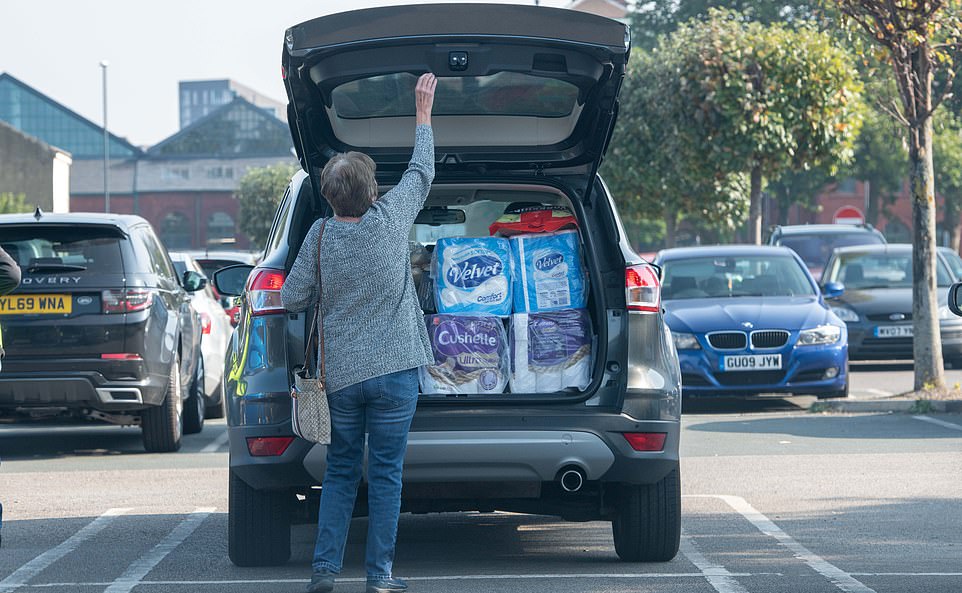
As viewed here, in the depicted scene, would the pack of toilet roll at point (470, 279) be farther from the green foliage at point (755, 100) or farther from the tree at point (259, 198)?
the tree at point (259, 198)

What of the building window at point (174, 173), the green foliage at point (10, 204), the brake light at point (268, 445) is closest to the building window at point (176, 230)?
the building window at point (174, 173)

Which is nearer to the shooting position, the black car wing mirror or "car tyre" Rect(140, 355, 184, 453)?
"car tyre" Rect(140, 355, 184, 453)

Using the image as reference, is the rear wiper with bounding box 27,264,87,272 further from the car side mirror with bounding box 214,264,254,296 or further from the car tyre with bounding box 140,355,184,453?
the car side mirror with bounding box 214,264,254,296

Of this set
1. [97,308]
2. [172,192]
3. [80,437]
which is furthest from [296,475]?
[172,192]

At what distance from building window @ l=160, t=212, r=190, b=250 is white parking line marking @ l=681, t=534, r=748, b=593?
326 ft

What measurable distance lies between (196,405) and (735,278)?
5.38m

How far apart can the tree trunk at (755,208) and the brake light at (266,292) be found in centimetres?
2076

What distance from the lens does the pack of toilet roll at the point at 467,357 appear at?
660 centimetres

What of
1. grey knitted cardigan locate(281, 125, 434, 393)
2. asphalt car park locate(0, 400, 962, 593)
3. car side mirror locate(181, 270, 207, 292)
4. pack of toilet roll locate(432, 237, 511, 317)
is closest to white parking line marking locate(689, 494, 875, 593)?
asphalt car park locate(0, 400, 962, 593)

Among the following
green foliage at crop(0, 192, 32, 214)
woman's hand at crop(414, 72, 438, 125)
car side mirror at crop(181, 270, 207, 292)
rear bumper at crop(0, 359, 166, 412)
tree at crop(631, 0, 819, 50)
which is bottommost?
rear bumper at crop(0, 359, 166, 412)

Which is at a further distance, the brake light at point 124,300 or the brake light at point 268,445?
the brake light at point 124,300

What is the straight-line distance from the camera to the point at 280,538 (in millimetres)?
6723

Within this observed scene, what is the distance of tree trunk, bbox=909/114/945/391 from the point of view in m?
14.9

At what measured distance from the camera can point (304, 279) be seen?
5973mm
